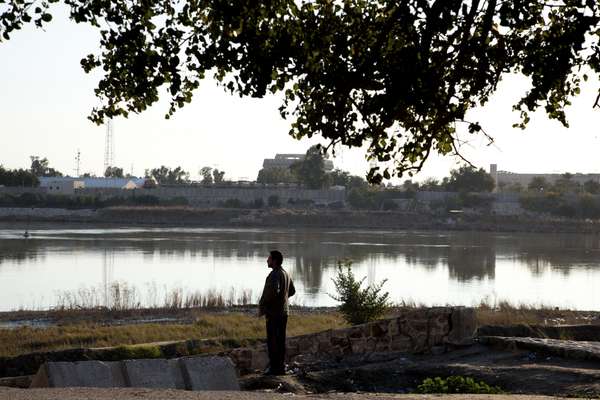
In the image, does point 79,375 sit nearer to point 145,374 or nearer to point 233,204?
point 145,374

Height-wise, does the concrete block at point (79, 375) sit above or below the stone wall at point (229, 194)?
below

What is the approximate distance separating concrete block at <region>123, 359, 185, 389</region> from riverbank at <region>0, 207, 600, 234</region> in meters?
95.2

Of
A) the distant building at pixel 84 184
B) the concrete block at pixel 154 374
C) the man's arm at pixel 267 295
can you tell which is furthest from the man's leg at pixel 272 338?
the distant building at pixel 84 184

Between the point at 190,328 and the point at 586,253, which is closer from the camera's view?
the point at 190,328

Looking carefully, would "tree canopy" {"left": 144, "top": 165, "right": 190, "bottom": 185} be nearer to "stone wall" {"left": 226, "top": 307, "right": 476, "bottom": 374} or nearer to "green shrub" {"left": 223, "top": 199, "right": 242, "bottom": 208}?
"green shrub" {"left": 223, "top": 199, "right": 242, "bottom": 208}

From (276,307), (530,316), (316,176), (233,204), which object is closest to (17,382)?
(276,307)

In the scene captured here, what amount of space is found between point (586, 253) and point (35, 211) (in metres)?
66.8

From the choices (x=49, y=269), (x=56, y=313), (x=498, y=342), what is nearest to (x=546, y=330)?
(x=498, y=342)

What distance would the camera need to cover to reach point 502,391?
1160 cm

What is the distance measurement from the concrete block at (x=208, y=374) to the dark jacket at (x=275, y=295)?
2.79 ft

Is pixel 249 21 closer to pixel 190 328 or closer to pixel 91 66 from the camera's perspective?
pixel 91 66

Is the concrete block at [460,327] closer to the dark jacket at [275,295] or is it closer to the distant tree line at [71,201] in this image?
the dark jacket at [275,295]

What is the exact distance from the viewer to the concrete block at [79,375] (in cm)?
1098

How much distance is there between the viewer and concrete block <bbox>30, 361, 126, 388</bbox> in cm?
1098
